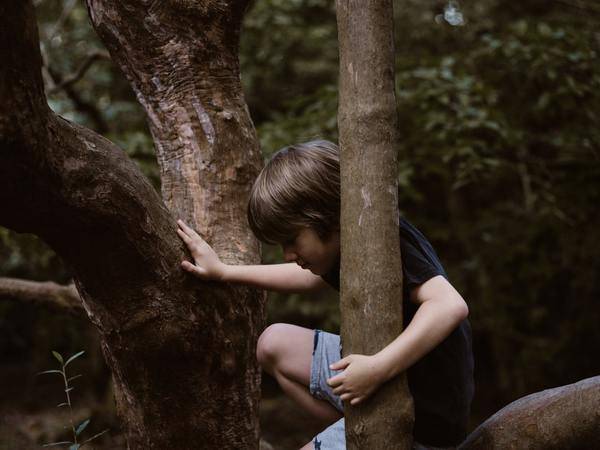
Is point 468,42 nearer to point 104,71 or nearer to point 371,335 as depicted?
point 104,71

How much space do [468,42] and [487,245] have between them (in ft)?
5.95

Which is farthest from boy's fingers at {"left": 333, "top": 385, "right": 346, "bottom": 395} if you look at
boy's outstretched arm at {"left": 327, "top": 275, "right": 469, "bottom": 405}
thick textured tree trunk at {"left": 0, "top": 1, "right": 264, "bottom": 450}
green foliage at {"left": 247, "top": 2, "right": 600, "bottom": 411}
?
green foliage at {"left": 247, "top": 2, "right": 600, "bottom": 411}

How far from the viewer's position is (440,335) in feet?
4.98

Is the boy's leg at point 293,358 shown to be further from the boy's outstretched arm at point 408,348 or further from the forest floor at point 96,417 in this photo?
the forest floor at point 96,417

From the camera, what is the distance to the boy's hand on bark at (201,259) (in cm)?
173

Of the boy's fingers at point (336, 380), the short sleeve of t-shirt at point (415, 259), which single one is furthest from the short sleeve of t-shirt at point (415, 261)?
the boy's fingers at point (336, 380)

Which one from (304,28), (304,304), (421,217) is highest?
(304,28)

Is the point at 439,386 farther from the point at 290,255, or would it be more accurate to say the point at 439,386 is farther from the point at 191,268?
the point at 191,268

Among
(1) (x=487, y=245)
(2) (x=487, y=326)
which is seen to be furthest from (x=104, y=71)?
(2) (x=487, y=326)

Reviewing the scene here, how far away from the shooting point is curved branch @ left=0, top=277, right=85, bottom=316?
2.73m

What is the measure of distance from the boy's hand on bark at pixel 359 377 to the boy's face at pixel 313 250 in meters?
0.41

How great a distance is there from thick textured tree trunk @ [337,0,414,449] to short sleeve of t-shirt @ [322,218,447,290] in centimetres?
17

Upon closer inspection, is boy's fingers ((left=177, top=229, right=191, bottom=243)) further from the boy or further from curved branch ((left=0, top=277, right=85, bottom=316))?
curved branch ((left=0, top=277, right=85, bottom=316))

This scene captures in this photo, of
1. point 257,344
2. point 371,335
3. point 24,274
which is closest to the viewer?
point 371,335
